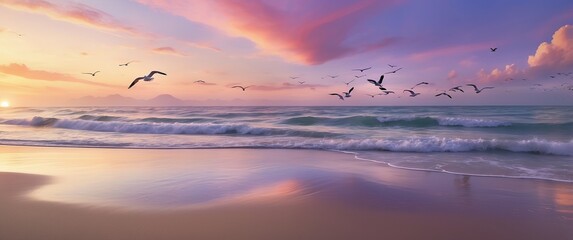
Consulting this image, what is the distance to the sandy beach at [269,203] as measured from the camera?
5141 millimetres

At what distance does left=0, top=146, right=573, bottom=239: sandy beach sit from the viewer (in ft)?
16.9

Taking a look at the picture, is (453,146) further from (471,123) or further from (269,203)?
(471,123)

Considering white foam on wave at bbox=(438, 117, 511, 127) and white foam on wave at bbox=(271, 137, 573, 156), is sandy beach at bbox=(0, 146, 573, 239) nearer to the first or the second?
white foam on wave at bbox=(271, 137, 573, 156)

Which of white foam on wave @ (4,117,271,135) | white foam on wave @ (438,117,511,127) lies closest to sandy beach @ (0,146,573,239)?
white foam on wave @ (4,117,271,135)

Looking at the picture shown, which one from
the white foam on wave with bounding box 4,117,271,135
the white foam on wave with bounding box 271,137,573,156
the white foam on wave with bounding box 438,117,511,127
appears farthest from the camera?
the white foam on wave with bounding box 438,117,511,127

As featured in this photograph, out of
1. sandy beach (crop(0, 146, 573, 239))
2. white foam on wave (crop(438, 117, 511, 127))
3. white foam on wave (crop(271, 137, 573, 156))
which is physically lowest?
sandy beach (crop(0, 146, 573, 239))

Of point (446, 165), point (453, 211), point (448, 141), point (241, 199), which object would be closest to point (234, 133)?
point (448, 141)

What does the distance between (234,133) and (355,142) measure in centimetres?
1024

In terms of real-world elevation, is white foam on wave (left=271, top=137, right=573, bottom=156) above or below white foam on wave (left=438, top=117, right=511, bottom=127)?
below

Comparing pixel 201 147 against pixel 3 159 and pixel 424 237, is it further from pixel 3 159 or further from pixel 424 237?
pixel 424 237

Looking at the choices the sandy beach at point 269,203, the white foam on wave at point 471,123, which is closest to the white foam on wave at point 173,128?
the sandy beach at point 269,203

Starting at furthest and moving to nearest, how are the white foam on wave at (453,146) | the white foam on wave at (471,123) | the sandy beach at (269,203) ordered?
the white foam on wave at (471,123), the white foam on wave at (453,146), the sandy beach at (269,203)

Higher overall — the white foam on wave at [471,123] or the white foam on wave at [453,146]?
the white foam on wave at [471,123]

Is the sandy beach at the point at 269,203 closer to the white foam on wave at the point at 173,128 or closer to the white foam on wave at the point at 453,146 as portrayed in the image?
the white foam on wave at the point at 453,146
